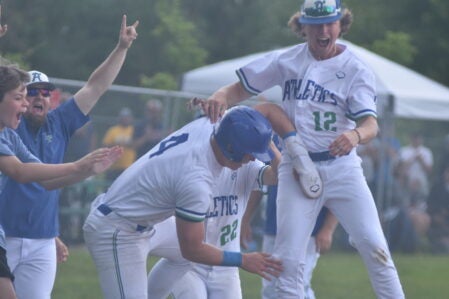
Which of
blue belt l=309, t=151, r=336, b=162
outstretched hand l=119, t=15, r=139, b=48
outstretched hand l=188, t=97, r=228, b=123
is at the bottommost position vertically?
blue belt l=309, t=151, r=336, b=162

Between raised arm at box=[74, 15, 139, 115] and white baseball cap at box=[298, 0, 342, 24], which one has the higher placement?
white baseball cap at box=[298, 0, 342, 24]

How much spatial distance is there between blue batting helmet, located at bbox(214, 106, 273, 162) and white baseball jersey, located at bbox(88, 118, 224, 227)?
134 mm

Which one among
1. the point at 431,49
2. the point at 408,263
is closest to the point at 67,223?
the point at 408,263

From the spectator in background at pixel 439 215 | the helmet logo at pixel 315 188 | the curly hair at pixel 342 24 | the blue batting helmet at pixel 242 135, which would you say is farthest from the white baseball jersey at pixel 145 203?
the spectator in background at pixel 439 215

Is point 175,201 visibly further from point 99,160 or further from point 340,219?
point 340,219

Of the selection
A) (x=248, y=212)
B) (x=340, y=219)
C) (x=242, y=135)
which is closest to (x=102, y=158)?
(x=242, y=135)

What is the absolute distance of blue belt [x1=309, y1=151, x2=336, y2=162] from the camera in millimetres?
7844

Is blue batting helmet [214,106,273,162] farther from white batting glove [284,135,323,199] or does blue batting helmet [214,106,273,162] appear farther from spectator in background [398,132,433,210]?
spectator in background [398,132,433,210]

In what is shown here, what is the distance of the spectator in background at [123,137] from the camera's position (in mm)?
15547

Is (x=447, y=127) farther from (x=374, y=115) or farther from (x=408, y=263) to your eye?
(x=374, y=115)

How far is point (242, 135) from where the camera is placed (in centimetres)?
661

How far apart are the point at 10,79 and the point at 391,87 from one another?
36.2 feet

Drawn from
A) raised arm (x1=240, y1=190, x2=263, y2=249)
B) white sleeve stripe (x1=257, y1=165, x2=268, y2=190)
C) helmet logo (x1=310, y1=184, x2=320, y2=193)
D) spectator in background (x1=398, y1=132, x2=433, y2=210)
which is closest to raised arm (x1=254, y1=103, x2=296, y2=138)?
white sleeve stripe (x1=257, y1=165, x2=268, y2=190)

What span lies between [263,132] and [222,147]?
0.79 ft
